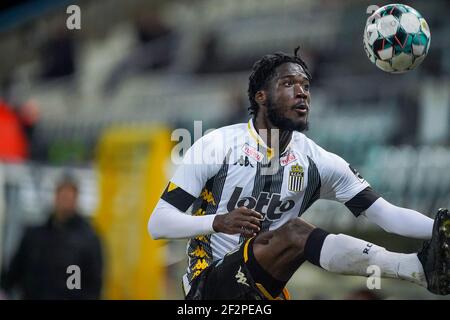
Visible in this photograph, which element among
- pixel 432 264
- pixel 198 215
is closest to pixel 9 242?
pixel 198 215

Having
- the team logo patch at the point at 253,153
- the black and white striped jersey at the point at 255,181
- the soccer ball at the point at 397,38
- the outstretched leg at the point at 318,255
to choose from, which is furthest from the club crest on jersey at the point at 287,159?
the soccer ball at the point at 397,38

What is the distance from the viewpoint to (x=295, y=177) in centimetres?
669

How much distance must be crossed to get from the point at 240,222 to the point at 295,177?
86cm

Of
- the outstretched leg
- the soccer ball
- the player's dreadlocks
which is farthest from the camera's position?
the player's dreadlocks

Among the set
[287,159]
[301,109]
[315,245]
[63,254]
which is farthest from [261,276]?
[63,254]

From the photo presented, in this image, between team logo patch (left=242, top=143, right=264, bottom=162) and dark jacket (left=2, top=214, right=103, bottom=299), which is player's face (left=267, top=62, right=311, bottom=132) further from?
→ dark jacket (left=2, top=214, right=103, bottom=299)

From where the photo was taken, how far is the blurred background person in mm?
9508

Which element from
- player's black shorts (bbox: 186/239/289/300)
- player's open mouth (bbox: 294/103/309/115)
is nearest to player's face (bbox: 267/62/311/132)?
player's open mouth (bbox: 294/103/309/115)

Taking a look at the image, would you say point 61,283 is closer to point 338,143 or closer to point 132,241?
point 132,241

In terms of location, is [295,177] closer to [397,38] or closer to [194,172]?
[194,172]

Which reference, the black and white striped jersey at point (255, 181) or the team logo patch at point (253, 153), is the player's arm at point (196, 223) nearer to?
the black and white striped jersey at point (255, 181)

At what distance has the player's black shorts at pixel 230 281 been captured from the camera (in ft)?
21.1

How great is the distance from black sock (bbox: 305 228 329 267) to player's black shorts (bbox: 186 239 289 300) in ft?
1.57

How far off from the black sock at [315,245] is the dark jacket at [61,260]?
12.5 ft
